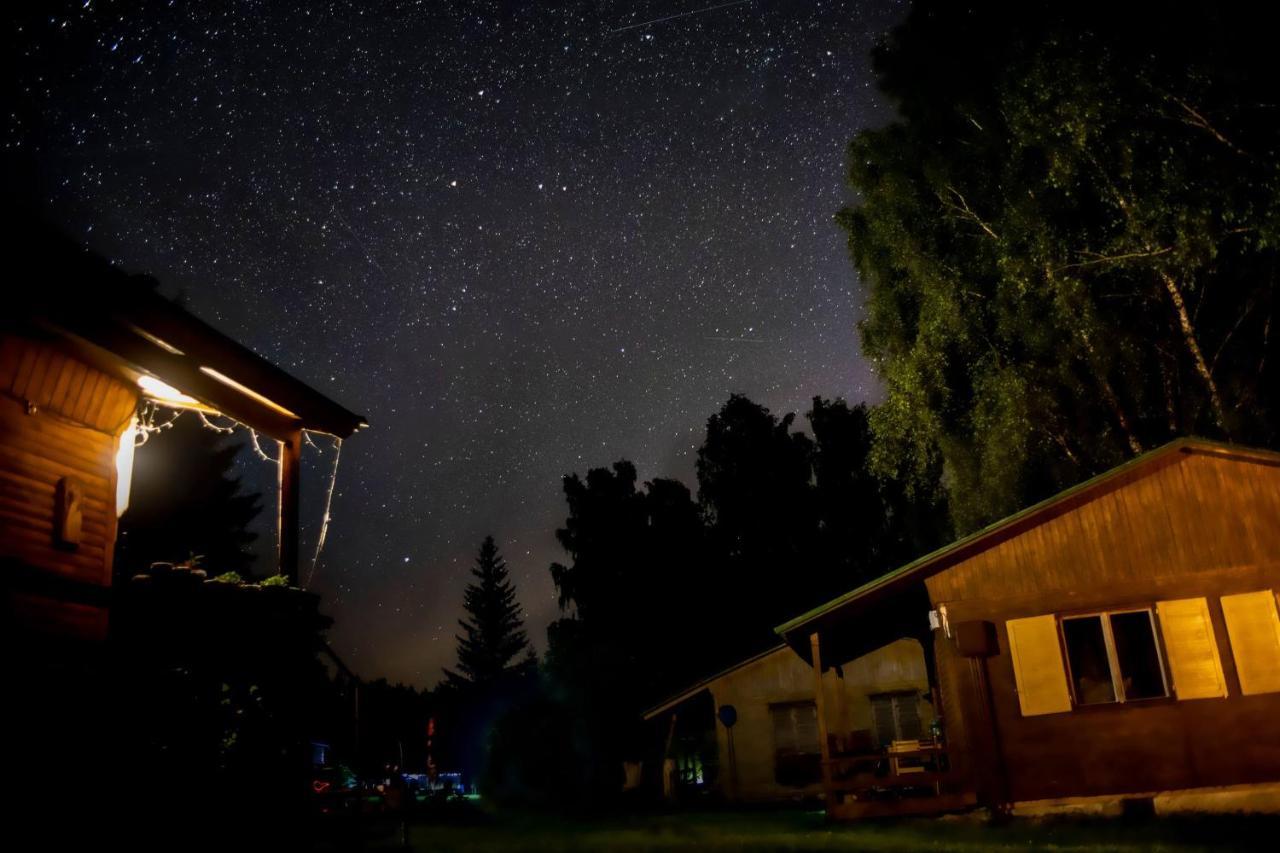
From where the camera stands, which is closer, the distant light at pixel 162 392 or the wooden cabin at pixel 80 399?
the wooden cabin at pixel 80 399

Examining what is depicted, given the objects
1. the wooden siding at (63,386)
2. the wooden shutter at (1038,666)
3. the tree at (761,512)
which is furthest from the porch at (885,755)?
the tree at (761,512)

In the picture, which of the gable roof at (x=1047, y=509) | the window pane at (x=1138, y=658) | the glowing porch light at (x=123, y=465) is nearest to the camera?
the glowing porch light at (x=123, y=465)

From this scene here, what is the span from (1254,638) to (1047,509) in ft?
11.1

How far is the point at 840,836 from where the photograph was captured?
12.6 meters

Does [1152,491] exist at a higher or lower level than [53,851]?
higher

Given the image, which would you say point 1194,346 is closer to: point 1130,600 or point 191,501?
point 1130,600

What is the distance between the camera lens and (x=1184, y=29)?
13.8 metres

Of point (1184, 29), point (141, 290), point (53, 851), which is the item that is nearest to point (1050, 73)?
point (1184, 29)

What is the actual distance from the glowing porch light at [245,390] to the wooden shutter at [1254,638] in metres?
13.7

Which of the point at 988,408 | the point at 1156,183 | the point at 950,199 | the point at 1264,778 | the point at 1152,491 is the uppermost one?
the point at 950,199

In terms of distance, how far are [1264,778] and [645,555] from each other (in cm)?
3854

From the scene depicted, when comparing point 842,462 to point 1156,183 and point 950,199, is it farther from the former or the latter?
point 1156,183

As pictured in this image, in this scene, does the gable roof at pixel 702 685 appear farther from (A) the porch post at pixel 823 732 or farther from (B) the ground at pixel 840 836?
(A) the porch post at pixel 823 732

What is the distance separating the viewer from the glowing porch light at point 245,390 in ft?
29.4
